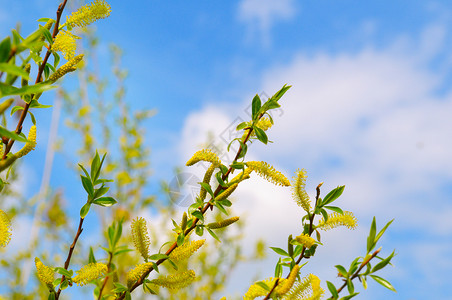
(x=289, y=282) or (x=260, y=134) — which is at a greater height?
(x=260, y=134)

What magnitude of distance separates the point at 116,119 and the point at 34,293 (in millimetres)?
1441

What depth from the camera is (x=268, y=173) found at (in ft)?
2.72

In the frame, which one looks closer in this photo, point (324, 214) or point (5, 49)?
point (5, 49)

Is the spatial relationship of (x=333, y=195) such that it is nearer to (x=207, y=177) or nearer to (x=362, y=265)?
(x=362, y=265)

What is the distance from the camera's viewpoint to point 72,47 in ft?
3.10

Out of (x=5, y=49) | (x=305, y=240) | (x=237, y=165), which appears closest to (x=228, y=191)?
(x=237, y=165)

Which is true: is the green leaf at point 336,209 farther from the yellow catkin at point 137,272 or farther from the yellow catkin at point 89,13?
the yellow catkin at point 89,13

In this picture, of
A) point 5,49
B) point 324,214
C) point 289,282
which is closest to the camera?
point 5,49

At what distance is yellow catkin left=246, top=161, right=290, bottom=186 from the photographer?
0.83 metres

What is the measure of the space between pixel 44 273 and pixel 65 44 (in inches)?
18.4

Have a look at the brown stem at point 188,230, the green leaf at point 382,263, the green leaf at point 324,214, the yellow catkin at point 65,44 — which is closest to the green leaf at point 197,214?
the brown stem at point 188,230

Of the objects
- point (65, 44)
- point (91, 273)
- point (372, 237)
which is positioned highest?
point (65, 44)

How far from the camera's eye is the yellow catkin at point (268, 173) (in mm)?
826

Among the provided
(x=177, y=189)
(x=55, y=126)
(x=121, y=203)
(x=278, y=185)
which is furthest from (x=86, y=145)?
(x=278, y=185)
